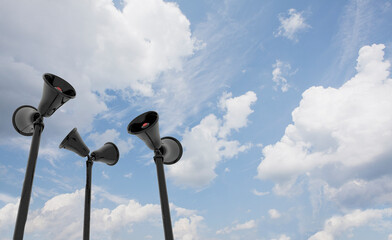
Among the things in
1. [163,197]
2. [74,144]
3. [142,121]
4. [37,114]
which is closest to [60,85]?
[37,114]

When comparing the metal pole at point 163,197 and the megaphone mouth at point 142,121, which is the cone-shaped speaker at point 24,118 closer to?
the megaphone mouth at point 142,121

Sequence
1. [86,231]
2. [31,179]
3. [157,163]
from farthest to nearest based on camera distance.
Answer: [86,231]
[157,163]
[31,179]

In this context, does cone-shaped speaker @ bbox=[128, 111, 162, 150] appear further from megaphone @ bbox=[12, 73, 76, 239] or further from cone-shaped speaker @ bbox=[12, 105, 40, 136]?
cone-shaped speaker @ bbox=[12, 105, 40, 136]

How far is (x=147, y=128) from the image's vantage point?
6582 millimetres

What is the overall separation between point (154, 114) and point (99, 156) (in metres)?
3.60

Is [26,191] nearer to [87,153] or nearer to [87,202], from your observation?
[87,202]

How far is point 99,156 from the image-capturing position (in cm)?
Result: 948

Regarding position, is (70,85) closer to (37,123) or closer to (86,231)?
(37,123)

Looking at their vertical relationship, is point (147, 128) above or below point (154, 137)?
above

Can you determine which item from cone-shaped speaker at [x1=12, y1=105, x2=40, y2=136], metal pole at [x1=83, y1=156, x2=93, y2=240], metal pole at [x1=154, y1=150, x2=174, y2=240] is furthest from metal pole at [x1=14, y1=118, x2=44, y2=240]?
metal pole at [x1=154, y1=150, x2=174, y2=240]

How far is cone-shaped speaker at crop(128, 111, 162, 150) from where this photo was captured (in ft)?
21.8

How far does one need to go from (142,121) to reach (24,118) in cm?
320

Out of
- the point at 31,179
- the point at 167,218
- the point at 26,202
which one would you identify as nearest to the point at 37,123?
the point at 31,179

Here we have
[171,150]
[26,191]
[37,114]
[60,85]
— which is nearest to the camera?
[26,191]
